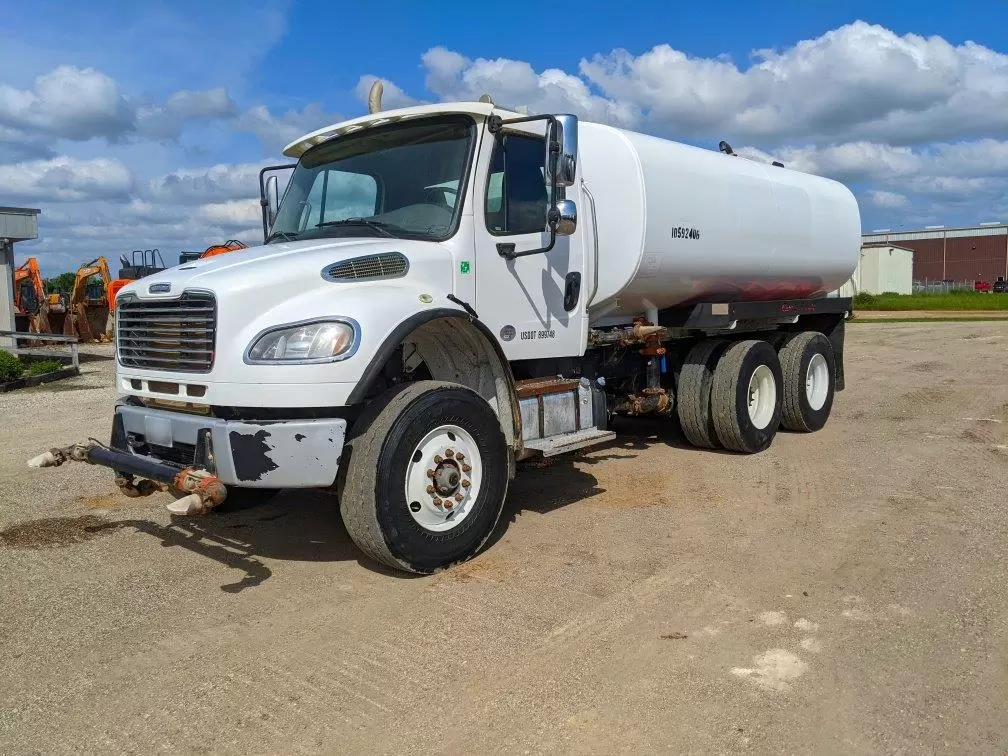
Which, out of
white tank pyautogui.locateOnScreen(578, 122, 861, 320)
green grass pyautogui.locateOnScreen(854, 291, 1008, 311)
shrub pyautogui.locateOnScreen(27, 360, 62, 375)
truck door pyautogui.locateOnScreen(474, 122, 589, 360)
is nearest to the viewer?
truck door pyautogui.locateOnScreen(474, 122, 589, 360)

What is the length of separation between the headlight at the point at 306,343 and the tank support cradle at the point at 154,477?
706 millimetres

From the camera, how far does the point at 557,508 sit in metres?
6.71

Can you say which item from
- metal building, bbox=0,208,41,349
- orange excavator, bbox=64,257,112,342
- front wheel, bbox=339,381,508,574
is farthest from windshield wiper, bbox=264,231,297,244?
orange excavator, bbox=64,257,112,342

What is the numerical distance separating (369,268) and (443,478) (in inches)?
53.1

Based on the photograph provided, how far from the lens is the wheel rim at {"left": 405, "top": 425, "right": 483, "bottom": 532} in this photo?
16.7 ft

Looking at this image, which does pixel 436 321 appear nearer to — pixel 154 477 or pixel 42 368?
pixel 154 477

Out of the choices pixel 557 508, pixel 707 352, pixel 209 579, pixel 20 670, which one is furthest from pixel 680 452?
pixel 20 670

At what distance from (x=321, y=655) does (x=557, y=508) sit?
2915 mm

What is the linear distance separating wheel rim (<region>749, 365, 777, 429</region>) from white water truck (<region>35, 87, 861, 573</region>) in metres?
0.50

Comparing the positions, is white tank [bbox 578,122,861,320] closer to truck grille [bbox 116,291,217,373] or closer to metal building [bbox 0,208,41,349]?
truck grille [bbox 116,291,217,373]

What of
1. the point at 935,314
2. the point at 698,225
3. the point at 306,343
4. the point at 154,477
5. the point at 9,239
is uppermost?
the point at 9,239

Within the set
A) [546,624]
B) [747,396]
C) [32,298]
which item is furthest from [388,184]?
[32,298]

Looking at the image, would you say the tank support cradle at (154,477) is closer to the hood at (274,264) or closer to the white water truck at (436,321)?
the white water truck at (436,321)

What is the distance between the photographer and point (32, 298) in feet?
92.1
